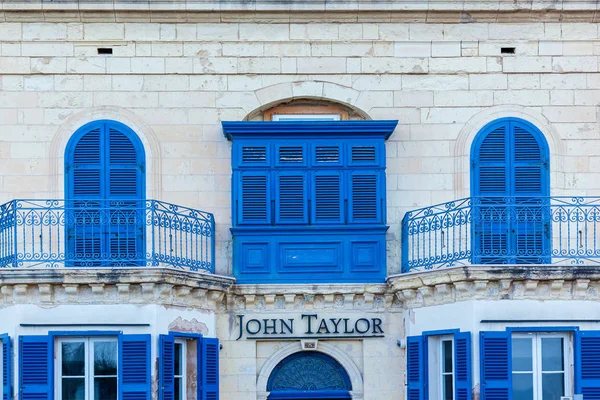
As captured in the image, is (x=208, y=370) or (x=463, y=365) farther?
(x=208, y=370)

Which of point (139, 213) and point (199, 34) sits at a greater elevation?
point (199, 34)

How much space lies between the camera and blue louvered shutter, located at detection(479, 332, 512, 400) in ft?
83.3

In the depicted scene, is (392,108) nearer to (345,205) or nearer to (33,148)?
(345,205)

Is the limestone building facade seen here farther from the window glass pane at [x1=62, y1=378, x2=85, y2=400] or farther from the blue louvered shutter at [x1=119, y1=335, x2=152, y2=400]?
the blue louvered shutter at [x1=119, y1=335, x2=152, y2=400]

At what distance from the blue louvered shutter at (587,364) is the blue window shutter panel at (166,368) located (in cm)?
587

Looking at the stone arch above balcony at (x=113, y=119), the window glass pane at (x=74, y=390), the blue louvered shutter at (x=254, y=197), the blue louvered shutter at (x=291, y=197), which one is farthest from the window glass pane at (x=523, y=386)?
the window glass pane at (x=74, y=390)

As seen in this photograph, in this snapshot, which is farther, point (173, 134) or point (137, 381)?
point (173, 134)

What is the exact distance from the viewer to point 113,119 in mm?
27156

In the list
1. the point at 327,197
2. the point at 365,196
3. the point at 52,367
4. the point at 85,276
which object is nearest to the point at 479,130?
the point at 365,196

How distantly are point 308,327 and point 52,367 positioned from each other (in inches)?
158

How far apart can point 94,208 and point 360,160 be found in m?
4.21

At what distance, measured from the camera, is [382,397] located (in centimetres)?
2686

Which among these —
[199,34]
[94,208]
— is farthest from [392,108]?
[94,208]

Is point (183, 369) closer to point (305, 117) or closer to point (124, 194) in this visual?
point (124, 194)
